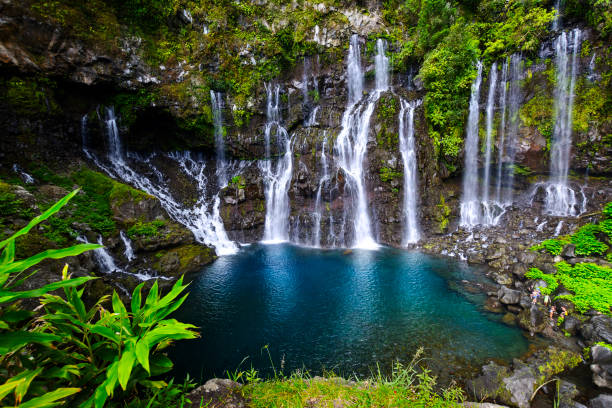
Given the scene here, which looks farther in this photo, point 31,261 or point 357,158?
point 357,158

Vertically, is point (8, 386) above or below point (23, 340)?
below

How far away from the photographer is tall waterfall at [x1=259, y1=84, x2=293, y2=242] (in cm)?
1773

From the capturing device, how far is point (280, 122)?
1938cm

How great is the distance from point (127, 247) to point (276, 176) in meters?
10.0

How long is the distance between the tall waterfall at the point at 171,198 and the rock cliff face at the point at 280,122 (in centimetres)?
28

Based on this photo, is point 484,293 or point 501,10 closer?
point 484,293

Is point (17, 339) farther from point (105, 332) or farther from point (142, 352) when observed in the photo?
point (142, 352)

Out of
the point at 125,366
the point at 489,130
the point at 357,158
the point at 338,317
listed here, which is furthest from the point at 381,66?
the point at 125,366

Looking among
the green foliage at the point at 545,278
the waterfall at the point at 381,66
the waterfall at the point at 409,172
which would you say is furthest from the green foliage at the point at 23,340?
the waterfall at the point at 381,66

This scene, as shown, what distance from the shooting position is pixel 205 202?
707 inches

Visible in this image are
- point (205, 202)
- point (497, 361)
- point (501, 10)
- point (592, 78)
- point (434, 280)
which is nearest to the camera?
point (497, 361)

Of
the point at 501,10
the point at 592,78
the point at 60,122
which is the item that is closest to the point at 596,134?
the point at 592,78

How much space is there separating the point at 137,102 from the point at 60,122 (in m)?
4.09

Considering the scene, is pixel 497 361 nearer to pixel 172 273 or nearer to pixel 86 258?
pixel 172 273
